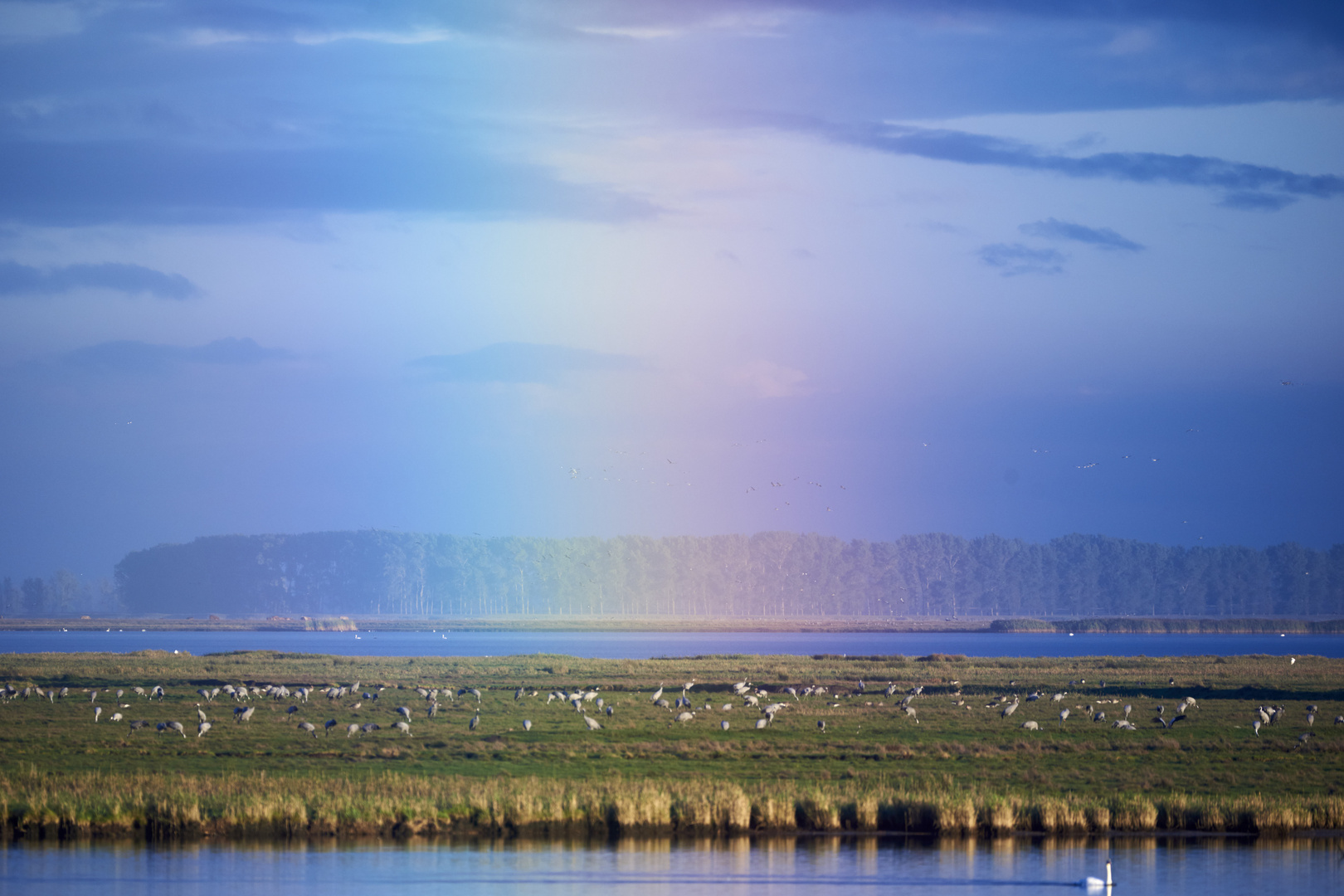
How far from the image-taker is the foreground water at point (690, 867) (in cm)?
2197

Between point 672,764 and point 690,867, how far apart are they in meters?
10.3

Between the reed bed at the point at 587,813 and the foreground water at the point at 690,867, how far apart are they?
0.67 meters

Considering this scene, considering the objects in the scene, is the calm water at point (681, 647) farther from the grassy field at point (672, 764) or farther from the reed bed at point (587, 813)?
the reed bed at point (587, 813)

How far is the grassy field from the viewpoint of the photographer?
26.6 metres

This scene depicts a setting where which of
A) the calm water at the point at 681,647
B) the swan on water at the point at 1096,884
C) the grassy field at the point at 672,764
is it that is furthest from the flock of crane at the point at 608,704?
the calm water at the point at 681,647

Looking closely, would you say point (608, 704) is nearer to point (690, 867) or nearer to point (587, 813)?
point (587, 813)

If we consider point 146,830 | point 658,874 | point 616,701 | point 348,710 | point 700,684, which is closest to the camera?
point 658,874

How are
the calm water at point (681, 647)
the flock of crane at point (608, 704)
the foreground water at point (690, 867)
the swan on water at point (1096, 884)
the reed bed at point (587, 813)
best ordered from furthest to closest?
the calm water at point (681, 647), the flock of crane at point (608, 704), the reed bed at point (587, 813), the foreground water at point (690, 867), the swan on water at point (1096, 884)

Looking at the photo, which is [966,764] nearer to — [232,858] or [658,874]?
[658,874]

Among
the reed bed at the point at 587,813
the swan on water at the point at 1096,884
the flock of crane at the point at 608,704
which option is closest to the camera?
the swan on water at the point at 1096,884

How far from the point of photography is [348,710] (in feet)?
154

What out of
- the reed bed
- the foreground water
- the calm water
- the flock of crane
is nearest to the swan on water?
the foreground water

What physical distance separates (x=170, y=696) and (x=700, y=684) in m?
24.2

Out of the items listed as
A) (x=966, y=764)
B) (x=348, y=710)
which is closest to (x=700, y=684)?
(x=348, y=710)
